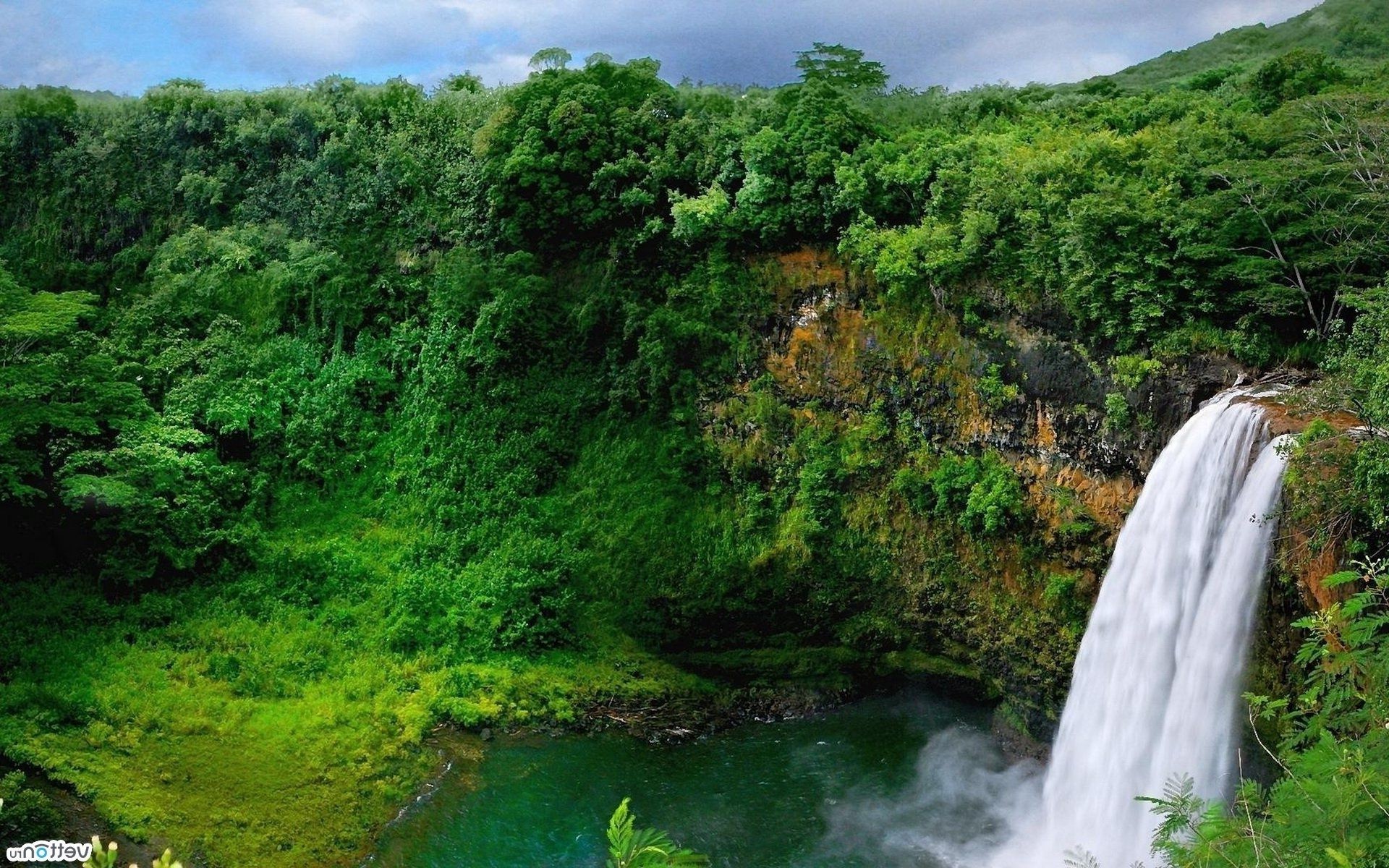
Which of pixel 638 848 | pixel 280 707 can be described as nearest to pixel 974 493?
pixel 280 707

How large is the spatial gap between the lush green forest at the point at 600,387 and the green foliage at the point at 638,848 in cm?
783

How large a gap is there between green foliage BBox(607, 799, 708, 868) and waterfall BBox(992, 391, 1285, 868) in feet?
24.9

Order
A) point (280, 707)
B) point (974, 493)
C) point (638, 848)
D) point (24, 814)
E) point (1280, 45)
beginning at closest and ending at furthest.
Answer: point (638, 848)
point (24, 814)
point (974, 493)
point (280, 707)
point (1280, 45)

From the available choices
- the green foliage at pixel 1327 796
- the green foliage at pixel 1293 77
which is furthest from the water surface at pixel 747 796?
the green foliage at pixel 1293 77

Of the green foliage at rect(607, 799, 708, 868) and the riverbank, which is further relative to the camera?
the riverbank

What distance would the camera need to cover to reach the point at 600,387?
18.3 m

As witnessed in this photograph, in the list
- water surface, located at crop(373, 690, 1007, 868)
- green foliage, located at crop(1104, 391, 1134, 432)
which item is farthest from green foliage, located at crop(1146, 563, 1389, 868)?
water surface, located at crop(373, 690, 1007, 868)

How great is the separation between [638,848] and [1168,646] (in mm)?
8834

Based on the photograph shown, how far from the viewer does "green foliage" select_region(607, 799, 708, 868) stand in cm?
443

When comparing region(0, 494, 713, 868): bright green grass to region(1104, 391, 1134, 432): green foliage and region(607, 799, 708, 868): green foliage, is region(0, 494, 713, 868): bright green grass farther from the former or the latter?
region(607, 799, 708, 868): green foliage

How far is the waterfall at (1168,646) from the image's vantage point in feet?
34.9

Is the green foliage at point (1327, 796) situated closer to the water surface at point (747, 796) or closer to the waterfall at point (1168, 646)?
the waterfall at point (1168, 646)

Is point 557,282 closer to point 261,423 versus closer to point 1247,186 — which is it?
point 261,423

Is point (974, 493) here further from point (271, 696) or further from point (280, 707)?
point (271, 696)
